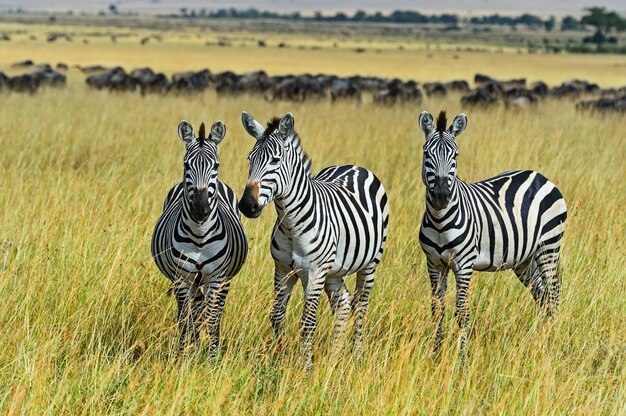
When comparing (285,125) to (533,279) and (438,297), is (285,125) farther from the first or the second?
(533,279)

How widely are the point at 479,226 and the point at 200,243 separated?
1.73m

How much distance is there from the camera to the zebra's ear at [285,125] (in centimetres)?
460

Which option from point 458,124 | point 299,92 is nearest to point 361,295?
point 458,124

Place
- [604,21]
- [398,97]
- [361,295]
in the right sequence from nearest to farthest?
[361,295] → [398,97] → [604,21]

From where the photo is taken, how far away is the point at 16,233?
675 centimetres

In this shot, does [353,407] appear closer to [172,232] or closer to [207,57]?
[172,232]

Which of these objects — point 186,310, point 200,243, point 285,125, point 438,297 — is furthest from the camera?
point 438,297

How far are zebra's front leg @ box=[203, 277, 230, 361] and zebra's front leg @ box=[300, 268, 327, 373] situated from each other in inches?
17.8

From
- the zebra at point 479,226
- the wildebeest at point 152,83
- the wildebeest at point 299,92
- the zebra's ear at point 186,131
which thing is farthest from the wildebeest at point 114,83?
the zebra's ear at point 186,131

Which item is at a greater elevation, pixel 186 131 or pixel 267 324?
pixel 186 131

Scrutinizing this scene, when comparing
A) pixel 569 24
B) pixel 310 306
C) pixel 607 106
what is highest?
pixel 569 24

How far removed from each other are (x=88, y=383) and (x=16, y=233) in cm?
267

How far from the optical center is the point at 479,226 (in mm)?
5387

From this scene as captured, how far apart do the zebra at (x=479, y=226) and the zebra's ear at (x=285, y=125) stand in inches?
34.0
